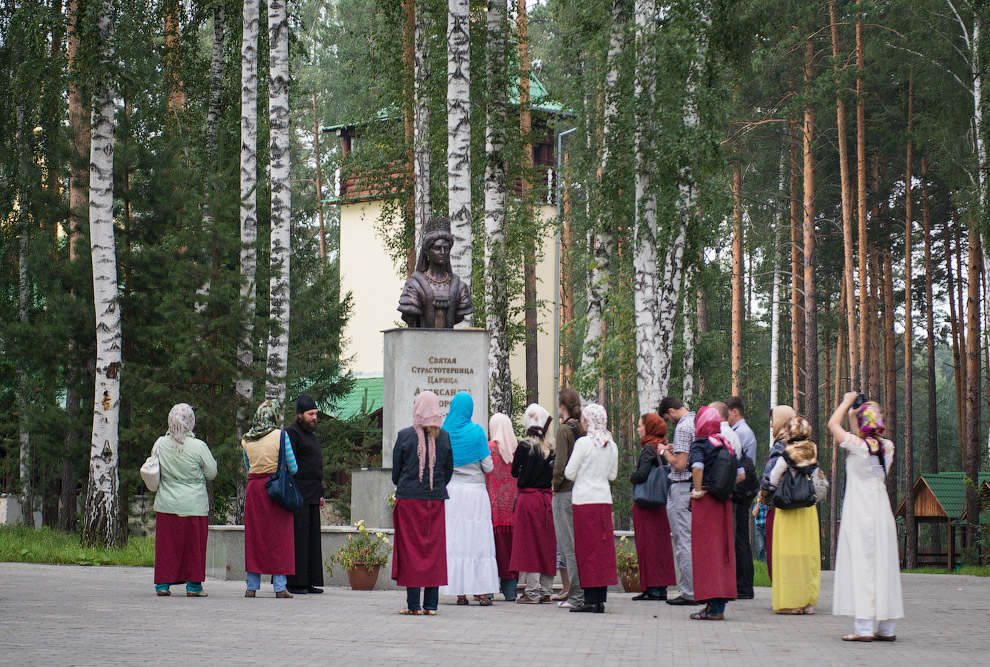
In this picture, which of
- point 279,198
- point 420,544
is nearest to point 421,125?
point 279,198

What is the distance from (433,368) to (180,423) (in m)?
3.80

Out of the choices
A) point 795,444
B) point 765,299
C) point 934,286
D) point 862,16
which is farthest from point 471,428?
point 765,299

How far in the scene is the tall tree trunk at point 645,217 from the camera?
19531 millimetres

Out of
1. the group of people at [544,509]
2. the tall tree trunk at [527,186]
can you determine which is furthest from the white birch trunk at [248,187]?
the group of people at [544,509]

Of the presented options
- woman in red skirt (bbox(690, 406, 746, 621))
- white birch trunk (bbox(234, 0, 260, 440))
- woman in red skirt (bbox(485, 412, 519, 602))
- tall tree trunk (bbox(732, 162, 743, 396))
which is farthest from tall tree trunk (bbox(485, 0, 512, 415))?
tall tree trunk (bbox(732, 162, 743, 396))

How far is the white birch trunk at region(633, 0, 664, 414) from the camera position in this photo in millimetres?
19531

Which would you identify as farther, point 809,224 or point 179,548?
point 809,224

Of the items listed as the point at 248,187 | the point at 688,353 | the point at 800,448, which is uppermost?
the point at 248,187

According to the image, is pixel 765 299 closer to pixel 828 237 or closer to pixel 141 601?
pixel 828 237

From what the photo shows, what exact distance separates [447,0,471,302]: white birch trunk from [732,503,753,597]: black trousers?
6.04m

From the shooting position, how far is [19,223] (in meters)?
24.8

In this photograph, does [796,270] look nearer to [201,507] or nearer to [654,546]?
[654,546]

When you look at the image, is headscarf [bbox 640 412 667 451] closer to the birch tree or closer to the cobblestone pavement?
the cobblestone pavement

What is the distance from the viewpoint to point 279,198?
19.4 meters
